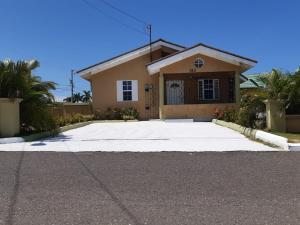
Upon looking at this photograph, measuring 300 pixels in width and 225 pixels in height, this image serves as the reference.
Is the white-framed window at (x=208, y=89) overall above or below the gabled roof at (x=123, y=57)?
below

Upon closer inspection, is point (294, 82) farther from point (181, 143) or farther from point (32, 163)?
point (32, 163)

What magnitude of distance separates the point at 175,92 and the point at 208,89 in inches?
80.8

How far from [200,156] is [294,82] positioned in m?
6.81

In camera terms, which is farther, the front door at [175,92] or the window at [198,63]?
the front door at [175,92]

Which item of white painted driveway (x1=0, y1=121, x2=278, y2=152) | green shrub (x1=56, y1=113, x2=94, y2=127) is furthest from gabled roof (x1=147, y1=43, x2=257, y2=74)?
white painted driveway (x1=0, y1=121, x2=278, y2=152)

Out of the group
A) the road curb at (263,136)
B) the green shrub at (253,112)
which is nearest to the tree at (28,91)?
the road curb at (263,136)

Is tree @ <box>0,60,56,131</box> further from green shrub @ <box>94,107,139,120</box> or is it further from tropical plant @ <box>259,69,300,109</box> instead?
green shrub @ <box>94,107,139,120</box>

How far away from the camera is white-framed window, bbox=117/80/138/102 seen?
27281 millimetres

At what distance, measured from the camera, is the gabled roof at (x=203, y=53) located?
2384 centimetres

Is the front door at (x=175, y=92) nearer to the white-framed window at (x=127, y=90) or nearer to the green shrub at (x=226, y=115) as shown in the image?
the white-framed window at (x=127, y=90)

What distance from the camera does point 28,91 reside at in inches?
622

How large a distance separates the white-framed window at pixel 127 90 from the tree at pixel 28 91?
34.4ft

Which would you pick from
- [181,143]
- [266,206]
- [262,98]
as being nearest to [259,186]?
[266,206]

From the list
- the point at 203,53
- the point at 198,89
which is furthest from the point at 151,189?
the point at 198,89
